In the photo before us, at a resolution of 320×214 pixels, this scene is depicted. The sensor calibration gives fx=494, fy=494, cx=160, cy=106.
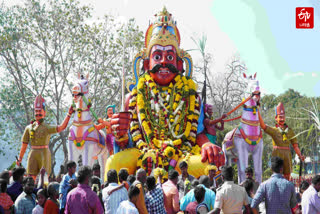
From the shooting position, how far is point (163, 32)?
38.4 ft

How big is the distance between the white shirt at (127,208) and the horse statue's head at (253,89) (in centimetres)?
632

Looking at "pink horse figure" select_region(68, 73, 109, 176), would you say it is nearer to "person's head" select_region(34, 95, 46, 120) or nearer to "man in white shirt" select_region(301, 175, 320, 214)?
"person's head" select_region(34, 95, 46, 120)

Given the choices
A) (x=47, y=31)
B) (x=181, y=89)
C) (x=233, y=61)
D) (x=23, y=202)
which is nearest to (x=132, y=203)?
(x=23, y=202)

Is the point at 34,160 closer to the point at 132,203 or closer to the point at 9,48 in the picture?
the point at 132,203

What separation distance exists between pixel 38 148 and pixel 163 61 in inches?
138

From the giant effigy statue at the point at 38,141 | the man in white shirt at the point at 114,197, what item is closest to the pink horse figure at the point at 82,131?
the giant effigy statue at the point at 38,141

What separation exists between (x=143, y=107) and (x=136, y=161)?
1284 millimetres

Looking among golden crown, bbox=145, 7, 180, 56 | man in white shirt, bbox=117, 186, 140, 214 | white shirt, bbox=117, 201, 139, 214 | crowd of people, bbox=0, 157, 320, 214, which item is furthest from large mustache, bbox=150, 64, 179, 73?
white shirt, bbox=117, 201, 139, 214

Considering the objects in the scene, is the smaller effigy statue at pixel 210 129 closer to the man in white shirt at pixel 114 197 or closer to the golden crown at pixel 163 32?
the golden crown at pixel 163 32

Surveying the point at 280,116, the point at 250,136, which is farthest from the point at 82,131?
the point at 280,116

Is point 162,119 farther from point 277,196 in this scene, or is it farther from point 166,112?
point 277,196

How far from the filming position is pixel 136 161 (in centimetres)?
1069

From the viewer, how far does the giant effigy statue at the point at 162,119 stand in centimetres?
1046

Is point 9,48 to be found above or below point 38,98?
above
